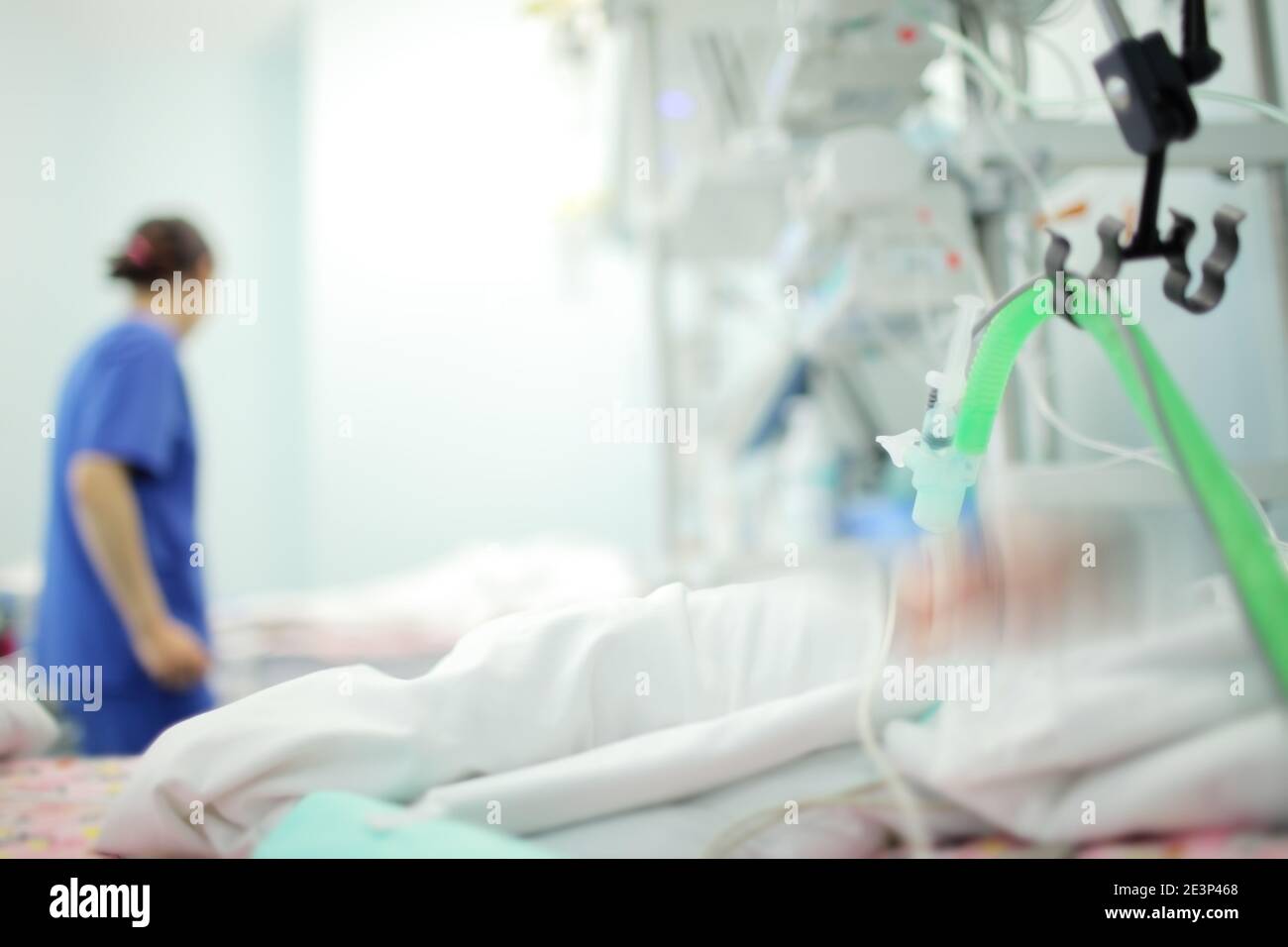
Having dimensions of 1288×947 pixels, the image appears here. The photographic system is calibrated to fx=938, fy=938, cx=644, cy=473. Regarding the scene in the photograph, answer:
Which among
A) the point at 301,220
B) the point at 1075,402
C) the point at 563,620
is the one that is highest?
the point at 301,220

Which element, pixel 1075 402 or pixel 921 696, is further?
pixel 1075 402

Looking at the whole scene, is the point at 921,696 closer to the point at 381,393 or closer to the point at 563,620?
the point at 563,620

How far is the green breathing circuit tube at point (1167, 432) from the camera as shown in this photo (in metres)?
0.40

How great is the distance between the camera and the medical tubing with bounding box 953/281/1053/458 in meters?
0.49

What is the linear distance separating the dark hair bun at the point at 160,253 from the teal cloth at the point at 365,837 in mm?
1065

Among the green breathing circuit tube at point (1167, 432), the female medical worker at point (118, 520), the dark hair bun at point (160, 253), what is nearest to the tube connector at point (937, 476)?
the green breathing circuit tube at point (1167, 432)

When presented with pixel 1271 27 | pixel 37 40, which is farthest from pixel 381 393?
pixel 1271 27

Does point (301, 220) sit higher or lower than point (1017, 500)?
higher

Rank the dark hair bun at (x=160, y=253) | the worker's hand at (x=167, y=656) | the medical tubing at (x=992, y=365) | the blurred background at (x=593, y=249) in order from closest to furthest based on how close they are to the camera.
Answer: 1. the medical tubing at (x=992, y=365)
2. the blurred background at (x=593, y=249)
3. the worker's hand at (x=167, y=656)
4. the dark hair bun at (x=160, y=253)

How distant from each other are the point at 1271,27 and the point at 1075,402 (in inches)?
22.2

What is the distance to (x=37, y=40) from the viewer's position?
56.0 inches

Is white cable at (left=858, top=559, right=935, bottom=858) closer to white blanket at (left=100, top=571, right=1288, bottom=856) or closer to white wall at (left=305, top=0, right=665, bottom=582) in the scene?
white blanket at (left=100, top=571, right=1288, bottom=856)

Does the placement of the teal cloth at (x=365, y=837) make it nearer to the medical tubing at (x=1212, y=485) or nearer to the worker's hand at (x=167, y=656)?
the medical tubing at (x=1212, y=485)

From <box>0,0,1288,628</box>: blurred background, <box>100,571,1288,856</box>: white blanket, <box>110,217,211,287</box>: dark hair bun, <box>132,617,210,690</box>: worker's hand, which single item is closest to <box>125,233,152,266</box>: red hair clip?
<box>110,217,211,287</box>: dark hair bun
